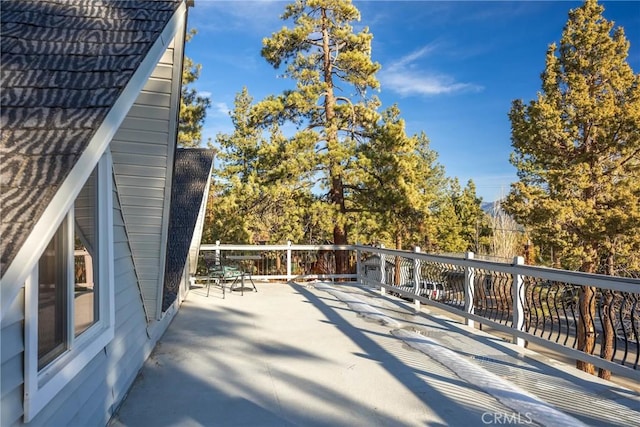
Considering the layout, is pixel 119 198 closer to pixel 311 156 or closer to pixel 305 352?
pixel 305 352

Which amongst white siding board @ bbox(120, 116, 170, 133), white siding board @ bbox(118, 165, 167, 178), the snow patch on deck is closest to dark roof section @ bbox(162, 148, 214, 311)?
white siding board @ bbox(118, 165, 167, 178)

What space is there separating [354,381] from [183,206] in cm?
494

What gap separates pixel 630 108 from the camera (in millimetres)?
13016

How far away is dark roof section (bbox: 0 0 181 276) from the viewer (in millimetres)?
1325

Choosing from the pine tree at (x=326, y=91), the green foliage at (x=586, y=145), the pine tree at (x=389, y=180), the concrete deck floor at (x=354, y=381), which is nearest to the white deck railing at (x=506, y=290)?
the concrete deck floor at (x=354, y=381)

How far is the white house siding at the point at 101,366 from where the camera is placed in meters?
1.64

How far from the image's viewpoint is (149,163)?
3072 mm

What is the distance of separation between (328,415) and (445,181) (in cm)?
3372

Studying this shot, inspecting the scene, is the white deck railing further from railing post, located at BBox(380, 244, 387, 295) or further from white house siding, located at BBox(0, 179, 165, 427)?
white house siding, located at BBox(0, 179, 165, 427)

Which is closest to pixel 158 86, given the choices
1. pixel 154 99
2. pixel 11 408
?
pixel 154 99

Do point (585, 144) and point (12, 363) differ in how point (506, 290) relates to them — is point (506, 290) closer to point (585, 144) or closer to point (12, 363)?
point (12, 363)

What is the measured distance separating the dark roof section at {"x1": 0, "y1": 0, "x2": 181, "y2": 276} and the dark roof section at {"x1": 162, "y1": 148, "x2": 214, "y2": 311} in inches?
76.4

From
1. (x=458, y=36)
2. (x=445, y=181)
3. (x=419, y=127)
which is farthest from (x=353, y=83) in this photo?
(x=445, y=181)

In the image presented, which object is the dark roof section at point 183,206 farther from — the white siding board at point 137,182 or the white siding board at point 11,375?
the white siding board at point 11,375
